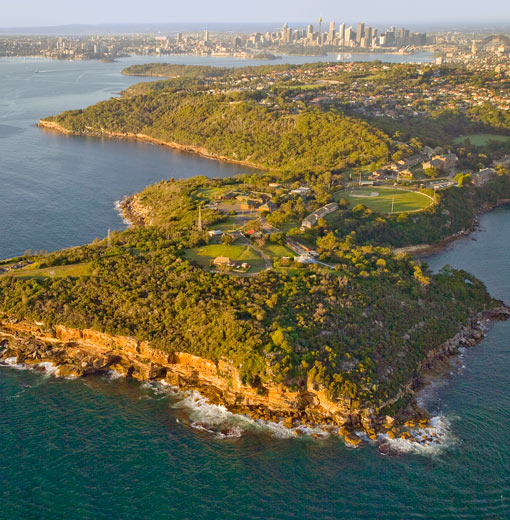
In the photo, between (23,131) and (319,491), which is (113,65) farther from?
(319,491)

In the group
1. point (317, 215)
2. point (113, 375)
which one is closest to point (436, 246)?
point (317, 215)

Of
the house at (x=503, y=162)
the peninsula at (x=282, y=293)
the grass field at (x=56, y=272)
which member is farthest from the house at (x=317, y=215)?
the house at (x=503, y=162)

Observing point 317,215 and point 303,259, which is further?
point 317,215

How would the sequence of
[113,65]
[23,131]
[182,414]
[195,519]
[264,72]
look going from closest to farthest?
[195,519] → [182,414] → [23,131] → [264,72] → [113,65]

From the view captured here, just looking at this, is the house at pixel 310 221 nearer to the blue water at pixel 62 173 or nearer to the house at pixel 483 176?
the blue water at pixel 62 173

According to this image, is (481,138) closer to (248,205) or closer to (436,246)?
(436,246)

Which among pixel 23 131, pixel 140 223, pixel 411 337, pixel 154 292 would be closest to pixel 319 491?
pixel 411 337

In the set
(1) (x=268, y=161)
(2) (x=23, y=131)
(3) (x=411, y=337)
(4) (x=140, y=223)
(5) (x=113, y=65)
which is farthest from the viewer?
(5) (x=113, y=65)
